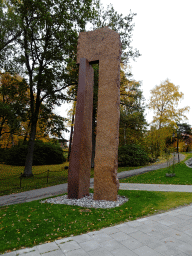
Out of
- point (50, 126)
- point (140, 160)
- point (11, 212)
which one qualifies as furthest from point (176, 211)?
point (140, 160)

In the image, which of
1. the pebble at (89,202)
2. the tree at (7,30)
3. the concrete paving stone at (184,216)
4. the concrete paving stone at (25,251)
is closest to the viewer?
the concrete paving stone at (25,251)

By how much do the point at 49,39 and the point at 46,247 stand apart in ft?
46.3

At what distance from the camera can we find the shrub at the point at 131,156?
2019 centimetres

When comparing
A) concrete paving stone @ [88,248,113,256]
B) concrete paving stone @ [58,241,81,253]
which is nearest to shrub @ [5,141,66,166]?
concrete paving stone @ [58,241,81,253]

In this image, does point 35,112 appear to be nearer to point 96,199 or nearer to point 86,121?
point 86,121

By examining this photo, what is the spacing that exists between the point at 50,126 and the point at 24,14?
8010 mm

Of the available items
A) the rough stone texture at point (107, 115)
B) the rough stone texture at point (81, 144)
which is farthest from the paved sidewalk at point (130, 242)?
the rough stone texture at point (81, 144)

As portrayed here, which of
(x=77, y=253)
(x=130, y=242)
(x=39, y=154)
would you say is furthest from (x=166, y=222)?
(x=39, y=154)

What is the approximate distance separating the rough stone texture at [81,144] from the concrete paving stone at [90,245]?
363 centimetres

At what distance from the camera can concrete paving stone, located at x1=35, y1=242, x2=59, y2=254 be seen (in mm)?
3674

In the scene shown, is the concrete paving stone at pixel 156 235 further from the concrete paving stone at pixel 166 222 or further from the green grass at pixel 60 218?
the green grass at pixel 60 218

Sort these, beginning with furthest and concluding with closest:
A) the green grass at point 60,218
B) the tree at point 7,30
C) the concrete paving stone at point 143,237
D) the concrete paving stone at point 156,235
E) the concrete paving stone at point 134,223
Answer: the tree at point 7,30, the concrete paving stone at point 134,223, the green grass at point 60,218, the concrete paving stone at point 156,235, the concrete paving stone at point 143,237

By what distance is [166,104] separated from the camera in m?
23.4

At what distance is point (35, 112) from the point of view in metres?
14.8
